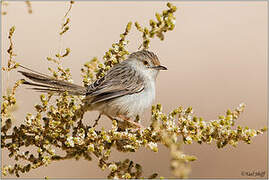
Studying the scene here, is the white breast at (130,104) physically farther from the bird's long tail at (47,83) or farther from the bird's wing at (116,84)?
the bird's long tail at (47,83)

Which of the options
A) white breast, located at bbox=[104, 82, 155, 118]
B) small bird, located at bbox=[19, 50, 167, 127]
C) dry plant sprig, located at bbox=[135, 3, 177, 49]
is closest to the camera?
dry plant sprig, located at bbox=[135, 3, 177, 49]

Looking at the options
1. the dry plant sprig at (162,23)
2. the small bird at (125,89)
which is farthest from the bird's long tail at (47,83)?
the dry plant sprig at (162,23)

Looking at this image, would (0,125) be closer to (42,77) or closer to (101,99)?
(42,77)

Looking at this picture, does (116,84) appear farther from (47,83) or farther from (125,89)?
(47,83)

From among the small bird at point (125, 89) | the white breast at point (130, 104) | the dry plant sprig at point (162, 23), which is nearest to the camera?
the dry plant sprig at point (162, 23)

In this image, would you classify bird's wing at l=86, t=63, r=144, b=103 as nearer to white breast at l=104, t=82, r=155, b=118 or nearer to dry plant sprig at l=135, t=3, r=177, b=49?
white breast at l=104, t=82, r=155, b=118

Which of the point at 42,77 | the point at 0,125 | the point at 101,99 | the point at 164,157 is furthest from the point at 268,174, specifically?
the point at 0,125

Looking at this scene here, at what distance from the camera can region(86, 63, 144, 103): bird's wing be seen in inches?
149

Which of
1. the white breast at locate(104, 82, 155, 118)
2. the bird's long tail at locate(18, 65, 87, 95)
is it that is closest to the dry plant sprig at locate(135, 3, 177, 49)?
the bird's long tail at locate(18, 65, 87, 95)

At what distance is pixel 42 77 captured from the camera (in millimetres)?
3184

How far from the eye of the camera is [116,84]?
4211 millimetres

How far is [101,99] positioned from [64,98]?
3.50 feet

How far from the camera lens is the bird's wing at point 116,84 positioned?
3.79 meters

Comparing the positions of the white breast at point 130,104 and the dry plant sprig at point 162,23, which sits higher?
the dry plant sprig at point 162,23
